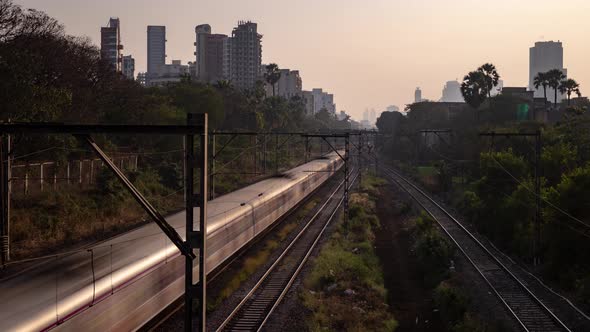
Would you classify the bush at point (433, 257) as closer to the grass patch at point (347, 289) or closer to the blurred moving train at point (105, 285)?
the grass patch at point (347, 289)

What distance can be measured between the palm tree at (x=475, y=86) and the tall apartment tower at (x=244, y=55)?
4939 inches

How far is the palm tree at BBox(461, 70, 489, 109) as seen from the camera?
77.9 meters

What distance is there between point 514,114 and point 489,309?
218 ft

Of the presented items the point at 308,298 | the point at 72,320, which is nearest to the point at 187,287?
the point at 72,320

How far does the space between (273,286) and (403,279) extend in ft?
22.8

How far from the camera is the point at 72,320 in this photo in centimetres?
1027

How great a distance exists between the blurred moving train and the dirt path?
7323mm

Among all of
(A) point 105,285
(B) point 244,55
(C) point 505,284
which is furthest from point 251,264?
(B) point 244,55

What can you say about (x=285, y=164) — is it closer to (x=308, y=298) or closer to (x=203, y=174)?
(x=308, y=298)

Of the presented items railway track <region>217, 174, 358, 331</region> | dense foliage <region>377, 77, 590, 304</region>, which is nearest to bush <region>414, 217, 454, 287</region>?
dense foliage <region>377, 77, 590, 304</region>

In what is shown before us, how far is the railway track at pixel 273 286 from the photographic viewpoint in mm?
16797

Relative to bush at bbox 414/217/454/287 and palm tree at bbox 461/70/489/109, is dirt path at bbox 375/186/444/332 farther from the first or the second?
palm tree at bbox 461/70/489/109

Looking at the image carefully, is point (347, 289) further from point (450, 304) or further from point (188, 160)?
point (188, 160)

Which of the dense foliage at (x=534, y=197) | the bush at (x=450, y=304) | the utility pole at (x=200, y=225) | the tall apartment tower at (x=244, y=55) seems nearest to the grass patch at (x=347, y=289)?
the bush at (x=450, y=304)
